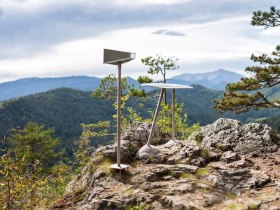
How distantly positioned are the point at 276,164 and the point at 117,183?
6.68 metres

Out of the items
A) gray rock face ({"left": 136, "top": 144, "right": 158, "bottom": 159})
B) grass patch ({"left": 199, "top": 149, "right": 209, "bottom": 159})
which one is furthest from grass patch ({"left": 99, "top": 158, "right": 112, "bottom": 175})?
grass patch ({"left": 199, "top": 149, "right": 209, "bottom": 159})

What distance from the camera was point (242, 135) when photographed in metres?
18.5

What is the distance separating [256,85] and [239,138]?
4.88 metres

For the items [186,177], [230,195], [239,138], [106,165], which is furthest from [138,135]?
[230,195]

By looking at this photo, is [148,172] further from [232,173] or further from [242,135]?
[242,135]

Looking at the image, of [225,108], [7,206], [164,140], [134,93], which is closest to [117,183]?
[7,206]

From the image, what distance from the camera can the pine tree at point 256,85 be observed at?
2170 cm

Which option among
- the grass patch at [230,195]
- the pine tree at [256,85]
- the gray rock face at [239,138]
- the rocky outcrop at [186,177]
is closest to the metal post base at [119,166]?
the rocky outcrop at [186,177]

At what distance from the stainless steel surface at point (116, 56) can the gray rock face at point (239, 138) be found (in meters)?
5.58

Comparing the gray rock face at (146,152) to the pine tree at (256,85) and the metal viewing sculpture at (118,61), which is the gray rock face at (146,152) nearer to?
the metal viewing sculpture at (118,61)

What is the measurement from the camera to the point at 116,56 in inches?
577

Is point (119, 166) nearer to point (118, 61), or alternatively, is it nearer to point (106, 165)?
point (106, 165)

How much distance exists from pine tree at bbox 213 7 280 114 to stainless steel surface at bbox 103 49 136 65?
9655 mm

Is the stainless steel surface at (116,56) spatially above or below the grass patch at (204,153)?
above
